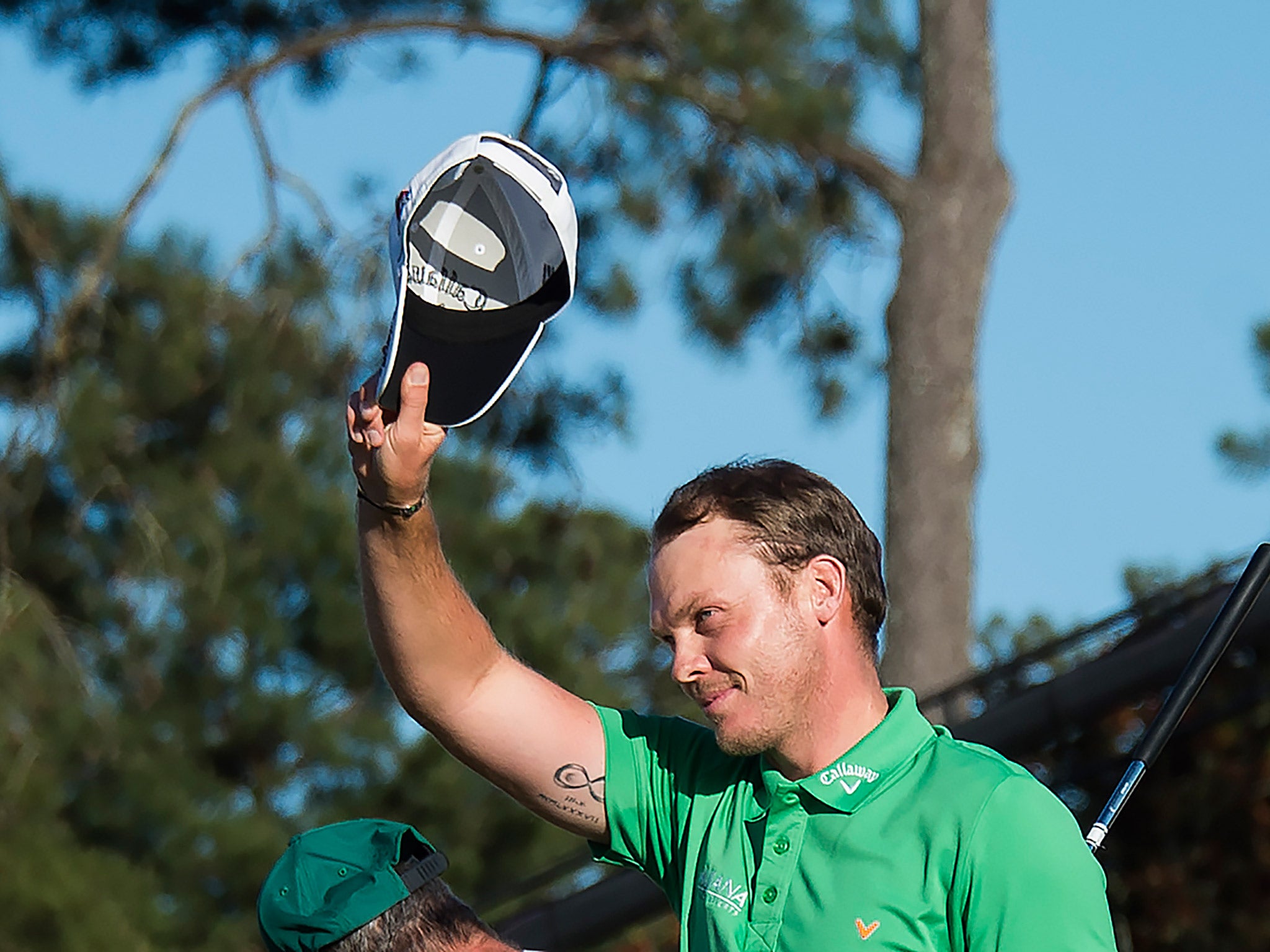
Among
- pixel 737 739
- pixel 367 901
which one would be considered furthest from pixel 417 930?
pixel 737 739

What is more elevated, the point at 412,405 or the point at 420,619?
the point at 412,405

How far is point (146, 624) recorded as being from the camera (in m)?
11.7

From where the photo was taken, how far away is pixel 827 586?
2.42m

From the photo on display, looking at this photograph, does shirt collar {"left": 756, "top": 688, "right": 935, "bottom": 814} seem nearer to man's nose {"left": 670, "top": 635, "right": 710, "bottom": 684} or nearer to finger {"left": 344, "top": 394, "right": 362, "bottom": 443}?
man's nose {"left": 670, "top": 635, "right": 710, "bottom": 684}

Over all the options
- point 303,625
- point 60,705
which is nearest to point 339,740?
point 303,625

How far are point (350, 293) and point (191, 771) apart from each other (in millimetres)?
3320

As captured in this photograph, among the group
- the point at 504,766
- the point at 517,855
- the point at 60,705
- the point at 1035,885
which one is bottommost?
the point at 1035,885

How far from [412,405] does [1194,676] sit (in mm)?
1237

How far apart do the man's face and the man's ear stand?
3cm

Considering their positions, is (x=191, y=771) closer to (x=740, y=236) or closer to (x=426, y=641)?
(x=740, y=236)

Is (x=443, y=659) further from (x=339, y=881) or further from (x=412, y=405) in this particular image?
(x=339, y=881)

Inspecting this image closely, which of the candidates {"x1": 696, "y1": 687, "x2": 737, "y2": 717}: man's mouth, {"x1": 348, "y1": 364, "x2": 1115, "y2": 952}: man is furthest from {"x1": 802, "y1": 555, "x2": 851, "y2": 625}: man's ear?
{"x1": 696, "y1": 687, "x2": 737, "y2": 717}: man's mouth

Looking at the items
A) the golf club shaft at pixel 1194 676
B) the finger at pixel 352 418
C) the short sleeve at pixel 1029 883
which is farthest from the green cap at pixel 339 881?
the golf club shaft at pixel 1194 676

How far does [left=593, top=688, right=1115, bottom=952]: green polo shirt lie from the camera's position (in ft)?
A: 7.11
